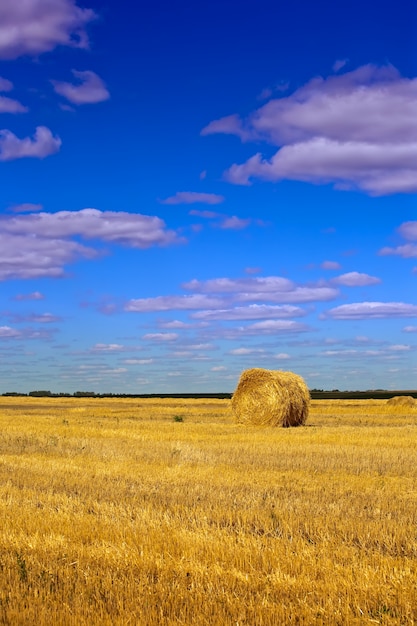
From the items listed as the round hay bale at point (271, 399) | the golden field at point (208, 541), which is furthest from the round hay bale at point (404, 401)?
the golden field at point (208, 541)

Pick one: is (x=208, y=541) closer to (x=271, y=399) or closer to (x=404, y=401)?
(x=271, y=399)

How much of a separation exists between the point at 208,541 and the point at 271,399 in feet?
74.6

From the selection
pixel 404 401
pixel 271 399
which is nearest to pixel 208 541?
pixel 271 399

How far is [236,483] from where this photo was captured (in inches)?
493

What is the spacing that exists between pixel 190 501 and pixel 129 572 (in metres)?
3.83

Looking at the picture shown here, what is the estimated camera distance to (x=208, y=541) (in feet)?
25.9

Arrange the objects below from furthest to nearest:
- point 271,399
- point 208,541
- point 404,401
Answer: point 404,401 < point 271,399 < point 208,541

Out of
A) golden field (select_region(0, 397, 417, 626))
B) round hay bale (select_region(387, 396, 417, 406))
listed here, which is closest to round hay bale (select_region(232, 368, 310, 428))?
golden field (select_region(0, 397, 417, 626))

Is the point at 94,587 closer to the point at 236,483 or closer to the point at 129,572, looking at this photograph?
the point at 129,572

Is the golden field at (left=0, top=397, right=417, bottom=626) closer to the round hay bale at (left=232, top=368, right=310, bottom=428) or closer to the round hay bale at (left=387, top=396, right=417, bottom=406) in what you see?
the round hay bale at (left=232, top=368, right=310, bottom=428)

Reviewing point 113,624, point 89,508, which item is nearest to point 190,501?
point 89,508

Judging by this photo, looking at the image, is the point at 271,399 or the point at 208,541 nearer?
the point at 208,541

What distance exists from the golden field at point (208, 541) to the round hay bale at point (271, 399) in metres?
14.0

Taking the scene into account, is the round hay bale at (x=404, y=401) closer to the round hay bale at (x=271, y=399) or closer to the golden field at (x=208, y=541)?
the round hay bale at (x=271, y=399)
